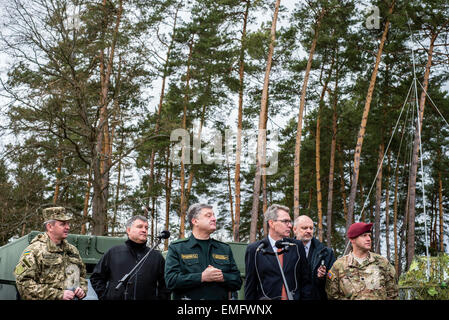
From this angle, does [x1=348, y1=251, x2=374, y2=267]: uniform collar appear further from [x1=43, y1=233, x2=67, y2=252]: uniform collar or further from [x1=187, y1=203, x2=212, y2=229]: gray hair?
[x1=43, y1=233, x2=67, y2=252]: uniform collar

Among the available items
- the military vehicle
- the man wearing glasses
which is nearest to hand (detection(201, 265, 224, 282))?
the man wearing glasses

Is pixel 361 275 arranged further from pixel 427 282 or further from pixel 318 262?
pixel 427 282

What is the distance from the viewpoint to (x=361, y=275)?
430 cm

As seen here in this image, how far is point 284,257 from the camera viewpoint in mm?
4113

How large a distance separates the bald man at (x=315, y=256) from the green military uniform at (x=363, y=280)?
0.16 metres

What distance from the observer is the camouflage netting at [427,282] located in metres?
7.20

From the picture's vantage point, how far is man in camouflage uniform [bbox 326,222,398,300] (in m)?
4.25

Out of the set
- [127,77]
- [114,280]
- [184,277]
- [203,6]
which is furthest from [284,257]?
[203,6]

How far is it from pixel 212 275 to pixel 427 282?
5137 millimetres

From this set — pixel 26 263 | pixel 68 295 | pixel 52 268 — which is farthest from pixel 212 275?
pixel 26 263

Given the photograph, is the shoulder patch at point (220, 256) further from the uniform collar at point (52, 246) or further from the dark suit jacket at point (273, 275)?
the uniform collar at point (52, 246)

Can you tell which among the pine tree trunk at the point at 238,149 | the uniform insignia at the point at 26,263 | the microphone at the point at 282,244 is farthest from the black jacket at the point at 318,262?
the pine tree trunk at the point at 238,149

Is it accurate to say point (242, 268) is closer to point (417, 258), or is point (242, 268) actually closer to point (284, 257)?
point (417, 258)
